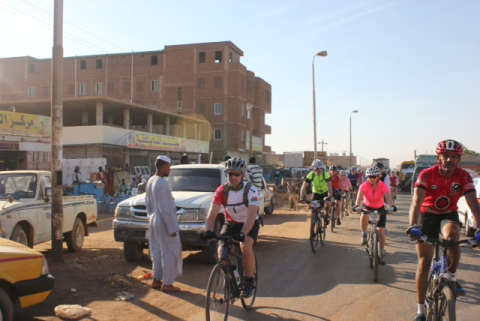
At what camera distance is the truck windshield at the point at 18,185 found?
875cm

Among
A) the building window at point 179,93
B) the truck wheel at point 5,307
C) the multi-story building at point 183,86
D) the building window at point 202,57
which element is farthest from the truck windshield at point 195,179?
the building window at point 179,93

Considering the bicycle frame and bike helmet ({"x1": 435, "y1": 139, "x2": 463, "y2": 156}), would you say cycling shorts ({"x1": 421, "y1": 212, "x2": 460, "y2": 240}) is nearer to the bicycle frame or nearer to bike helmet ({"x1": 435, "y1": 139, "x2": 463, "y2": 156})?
the bicycle frame

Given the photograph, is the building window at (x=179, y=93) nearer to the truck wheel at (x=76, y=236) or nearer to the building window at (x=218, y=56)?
the building window at (x=218, y=56)

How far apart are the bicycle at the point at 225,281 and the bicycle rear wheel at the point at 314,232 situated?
4944mm

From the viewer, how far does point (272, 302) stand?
6.15 meters

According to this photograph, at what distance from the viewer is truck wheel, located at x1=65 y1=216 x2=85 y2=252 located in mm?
10078

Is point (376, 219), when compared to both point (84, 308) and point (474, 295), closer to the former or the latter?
point (474, 295)

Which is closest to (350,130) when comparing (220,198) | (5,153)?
(5,153)

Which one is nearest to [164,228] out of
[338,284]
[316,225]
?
[338,284]

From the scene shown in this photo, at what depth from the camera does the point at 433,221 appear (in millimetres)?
4887

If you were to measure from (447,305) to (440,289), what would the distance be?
0.23 m

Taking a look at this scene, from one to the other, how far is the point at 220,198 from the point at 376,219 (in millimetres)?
3573

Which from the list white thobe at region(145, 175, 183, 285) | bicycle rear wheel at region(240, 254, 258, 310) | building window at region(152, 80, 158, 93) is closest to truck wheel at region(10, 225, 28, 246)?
white thobe at region(145, 175, 183, 285)

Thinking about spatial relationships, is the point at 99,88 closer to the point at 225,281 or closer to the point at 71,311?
the point at 71,311
